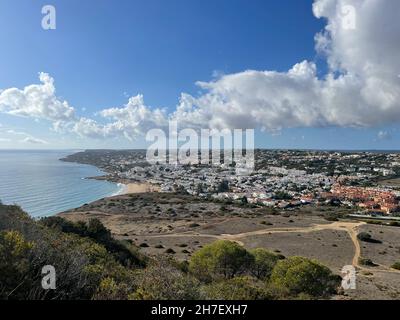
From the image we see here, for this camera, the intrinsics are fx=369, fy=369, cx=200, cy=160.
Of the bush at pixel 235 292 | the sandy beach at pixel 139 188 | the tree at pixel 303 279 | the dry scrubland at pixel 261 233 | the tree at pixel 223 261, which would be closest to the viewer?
the bush at pixel 235 292

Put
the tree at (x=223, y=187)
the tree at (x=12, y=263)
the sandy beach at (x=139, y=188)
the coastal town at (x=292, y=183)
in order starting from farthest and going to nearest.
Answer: the sandy beach at (x=139, y=188) → the tree at (x=223, y=187) → the coastal town at (x=292, y=183) → the tree at (x=12, y=263)

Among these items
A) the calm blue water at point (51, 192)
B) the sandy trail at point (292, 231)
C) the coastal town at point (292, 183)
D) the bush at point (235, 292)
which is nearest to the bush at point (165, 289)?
the bush at point (235, 292)

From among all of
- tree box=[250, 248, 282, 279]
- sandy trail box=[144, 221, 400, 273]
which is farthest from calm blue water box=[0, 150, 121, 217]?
tree box=[250, 248, 282, 279]

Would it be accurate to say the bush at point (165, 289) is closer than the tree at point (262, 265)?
Yes

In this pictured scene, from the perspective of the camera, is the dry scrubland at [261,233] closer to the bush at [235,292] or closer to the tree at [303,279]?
the tree at [303,279]

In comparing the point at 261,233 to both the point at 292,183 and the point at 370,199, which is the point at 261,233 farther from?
the point at 292,183
